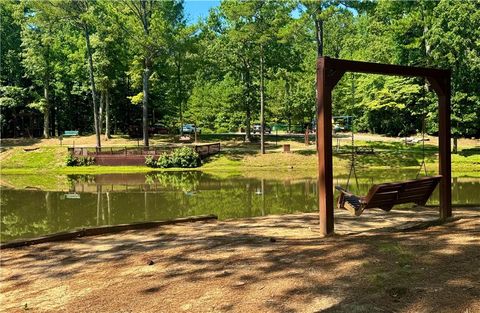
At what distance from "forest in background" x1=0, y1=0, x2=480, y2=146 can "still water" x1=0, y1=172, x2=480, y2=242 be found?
12.7 meters

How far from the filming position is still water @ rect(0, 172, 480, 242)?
42.8 feet

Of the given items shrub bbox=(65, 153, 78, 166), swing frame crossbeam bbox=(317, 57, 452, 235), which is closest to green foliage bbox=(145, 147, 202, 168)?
shrub bbox=(65, 153, 78, 166)

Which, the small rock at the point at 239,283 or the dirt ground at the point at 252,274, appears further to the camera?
the small rock at the point at 239,283

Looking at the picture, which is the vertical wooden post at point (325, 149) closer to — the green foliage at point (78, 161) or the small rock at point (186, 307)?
the small rock at point (186, 307)

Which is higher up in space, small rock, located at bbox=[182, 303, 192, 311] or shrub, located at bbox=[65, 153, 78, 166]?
shrub, located at bbox=[65, 153, 78, 166]

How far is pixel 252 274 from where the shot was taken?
545 centimetres

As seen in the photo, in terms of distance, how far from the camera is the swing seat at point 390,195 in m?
8.48

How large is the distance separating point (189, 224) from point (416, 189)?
16.5 ft

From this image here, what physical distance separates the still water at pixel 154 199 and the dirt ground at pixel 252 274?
196 inches

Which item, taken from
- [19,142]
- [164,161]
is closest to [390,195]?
[164,161]

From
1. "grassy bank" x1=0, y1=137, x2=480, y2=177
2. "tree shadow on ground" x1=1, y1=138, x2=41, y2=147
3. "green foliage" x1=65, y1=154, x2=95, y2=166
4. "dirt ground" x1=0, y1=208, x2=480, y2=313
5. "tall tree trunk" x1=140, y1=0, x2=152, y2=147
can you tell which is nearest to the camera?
"dirt ground" x1=0, y1=208, x2=480, y2=313

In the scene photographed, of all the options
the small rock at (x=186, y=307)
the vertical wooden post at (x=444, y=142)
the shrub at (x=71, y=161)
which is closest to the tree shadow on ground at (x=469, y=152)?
the vertical wooden post at (x=444, y=142)

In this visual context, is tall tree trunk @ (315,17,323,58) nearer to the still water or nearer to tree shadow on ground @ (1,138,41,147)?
the still water

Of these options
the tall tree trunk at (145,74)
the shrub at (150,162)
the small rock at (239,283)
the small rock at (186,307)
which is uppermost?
the tall tree trunk at (145,74)
